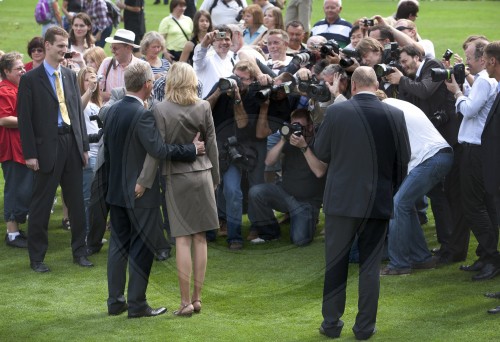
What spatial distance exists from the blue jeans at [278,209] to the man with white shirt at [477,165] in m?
1.45

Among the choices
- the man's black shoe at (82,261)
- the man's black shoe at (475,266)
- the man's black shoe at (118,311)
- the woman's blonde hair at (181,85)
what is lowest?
the man's black shoe at (82,261)

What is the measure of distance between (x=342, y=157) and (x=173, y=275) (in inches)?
85.3

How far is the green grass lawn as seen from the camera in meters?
6.94

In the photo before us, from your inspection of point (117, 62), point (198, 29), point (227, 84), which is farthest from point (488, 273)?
point (198, 29)

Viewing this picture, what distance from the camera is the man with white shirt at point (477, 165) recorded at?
795cm

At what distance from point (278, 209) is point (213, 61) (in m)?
2.02

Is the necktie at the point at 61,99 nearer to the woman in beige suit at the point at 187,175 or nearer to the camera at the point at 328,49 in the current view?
the woman in beige suit at the point at 187,175

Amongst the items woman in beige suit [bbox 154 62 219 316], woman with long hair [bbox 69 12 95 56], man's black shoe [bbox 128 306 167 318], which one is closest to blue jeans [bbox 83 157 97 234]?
man's black shoe [bbox 128 306 167 318]

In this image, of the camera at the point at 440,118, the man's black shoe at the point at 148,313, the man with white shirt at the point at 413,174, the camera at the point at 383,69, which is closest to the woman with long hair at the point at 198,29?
the camera at the point at 383,69

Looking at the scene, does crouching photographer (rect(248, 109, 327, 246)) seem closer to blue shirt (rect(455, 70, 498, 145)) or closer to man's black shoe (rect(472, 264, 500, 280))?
blue shirt (rect(455, 70, 498, 145))

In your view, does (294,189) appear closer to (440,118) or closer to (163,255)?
(163,255)

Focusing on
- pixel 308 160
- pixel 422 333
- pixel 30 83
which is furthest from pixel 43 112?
pixel 422 333

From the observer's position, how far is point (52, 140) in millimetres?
8422

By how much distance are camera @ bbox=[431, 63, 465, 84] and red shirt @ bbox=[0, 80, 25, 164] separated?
395cm
